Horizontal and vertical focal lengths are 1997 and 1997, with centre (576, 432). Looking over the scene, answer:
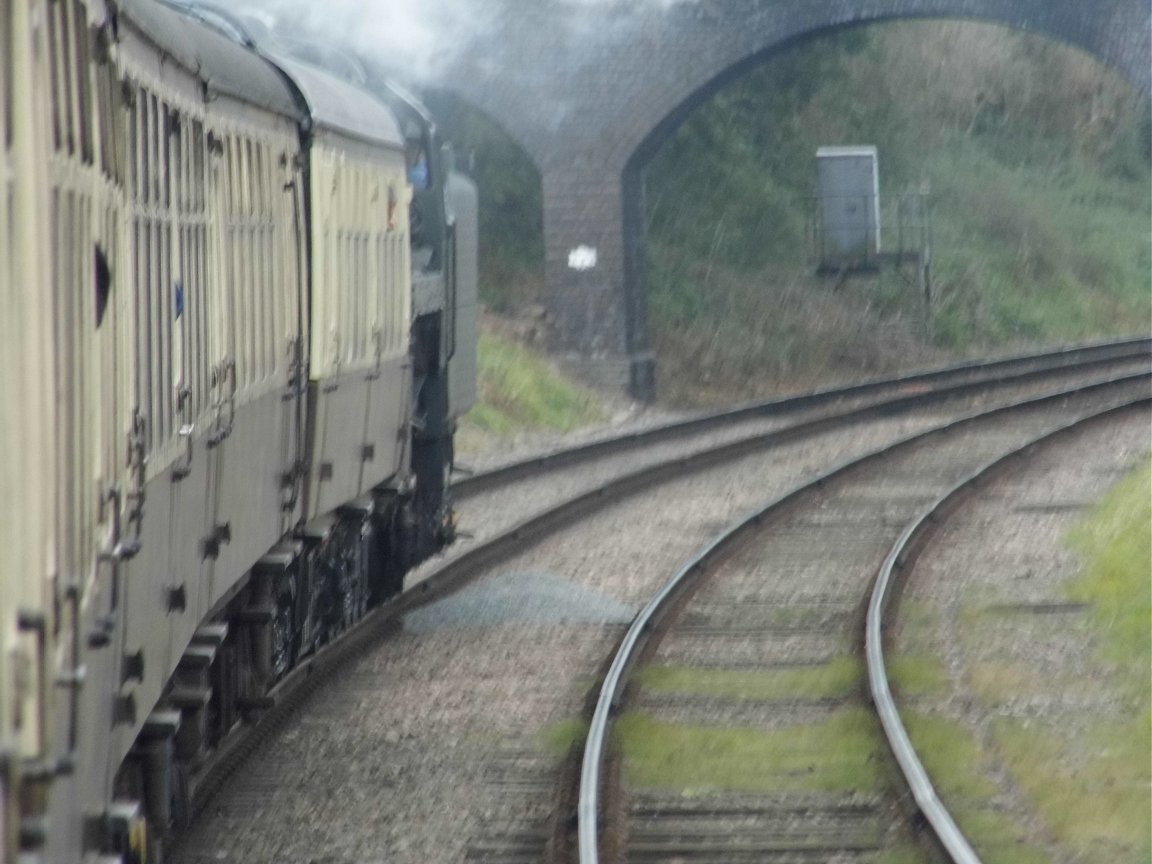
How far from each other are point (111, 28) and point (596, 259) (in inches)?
925

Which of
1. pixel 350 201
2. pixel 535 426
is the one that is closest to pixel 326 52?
pixel 350 201

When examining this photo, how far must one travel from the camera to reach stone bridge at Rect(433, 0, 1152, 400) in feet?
88.3

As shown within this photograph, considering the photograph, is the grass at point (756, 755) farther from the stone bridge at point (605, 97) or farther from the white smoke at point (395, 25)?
the stone bridge at point (605, 97)

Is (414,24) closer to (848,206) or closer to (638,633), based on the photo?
(848,206)

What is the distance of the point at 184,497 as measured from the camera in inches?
240

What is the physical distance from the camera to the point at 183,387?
5.93 metres

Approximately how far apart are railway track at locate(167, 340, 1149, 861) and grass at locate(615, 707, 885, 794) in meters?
0.53

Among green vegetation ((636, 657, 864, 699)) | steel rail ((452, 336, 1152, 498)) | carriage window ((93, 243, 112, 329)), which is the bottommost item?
green vegetation ((636, 657, 864, 699))

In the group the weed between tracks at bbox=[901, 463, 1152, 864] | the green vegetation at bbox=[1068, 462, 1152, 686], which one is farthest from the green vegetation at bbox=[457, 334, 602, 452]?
the weed between tracks at bbox=[901, 463, 1152, 864]

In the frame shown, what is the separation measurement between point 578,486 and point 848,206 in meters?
14.4

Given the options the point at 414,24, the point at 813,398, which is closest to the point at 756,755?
the point at 813,398

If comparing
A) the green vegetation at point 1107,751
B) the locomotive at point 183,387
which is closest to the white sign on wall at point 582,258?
the locomotive at point 183,387

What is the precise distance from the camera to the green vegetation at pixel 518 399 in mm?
23250

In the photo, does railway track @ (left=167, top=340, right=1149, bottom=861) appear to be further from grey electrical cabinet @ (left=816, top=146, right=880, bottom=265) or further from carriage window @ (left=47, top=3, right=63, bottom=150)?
carriage window @ (left=47, top=3, right=63, bottom=150)
